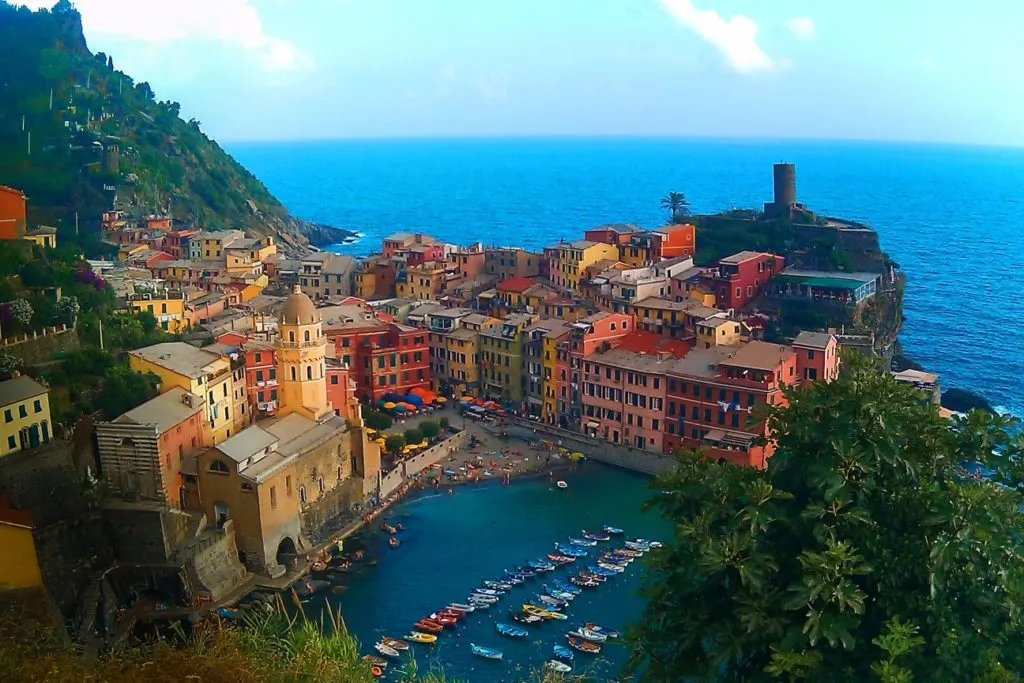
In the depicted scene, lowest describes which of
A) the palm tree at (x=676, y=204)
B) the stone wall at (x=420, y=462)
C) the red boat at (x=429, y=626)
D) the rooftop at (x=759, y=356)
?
the red boat at (x=429, y=626)

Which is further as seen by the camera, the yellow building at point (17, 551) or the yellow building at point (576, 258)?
the yellow building at point (576, 258)

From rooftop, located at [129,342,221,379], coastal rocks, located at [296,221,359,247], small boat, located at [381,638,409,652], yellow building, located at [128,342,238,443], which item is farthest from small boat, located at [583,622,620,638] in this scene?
coastal rocks, located at [296,221,359,247]

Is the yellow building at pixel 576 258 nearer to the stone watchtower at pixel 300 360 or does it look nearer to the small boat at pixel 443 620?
the stone watchtower at pixel 300 360

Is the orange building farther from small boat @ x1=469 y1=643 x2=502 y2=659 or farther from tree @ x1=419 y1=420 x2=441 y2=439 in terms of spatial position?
small boat @ x1=469 y1=643 x2=502 y2=659

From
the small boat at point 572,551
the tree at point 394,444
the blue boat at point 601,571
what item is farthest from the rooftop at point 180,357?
the blue boat at point 601,571

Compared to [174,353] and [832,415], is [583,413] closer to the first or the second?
[174,353]

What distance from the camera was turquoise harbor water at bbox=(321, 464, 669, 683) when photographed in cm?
2958

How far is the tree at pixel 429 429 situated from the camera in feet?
150

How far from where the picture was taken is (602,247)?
62656mm

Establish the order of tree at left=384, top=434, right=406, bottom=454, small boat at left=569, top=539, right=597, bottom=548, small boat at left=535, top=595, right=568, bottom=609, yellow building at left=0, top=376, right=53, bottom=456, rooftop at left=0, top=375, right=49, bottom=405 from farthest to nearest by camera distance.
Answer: tree at left=384, top=434, right=406, bottom=454 → small boat at left=569, top=539, right=597, bottom=548 → small boat at left=535, top=595, right=568, bottom=609 → rooftop at left=0, top=375, right=49, bottom=405 → yellow building at left=0, top=376, right=53, bottom=456

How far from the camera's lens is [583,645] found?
1159 inches

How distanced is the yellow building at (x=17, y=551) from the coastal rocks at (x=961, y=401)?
42321 mm

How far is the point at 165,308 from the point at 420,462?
51.6 feet

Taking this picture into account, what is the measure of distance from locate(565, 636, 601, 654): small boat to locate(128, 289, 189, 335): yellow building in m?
26.6
